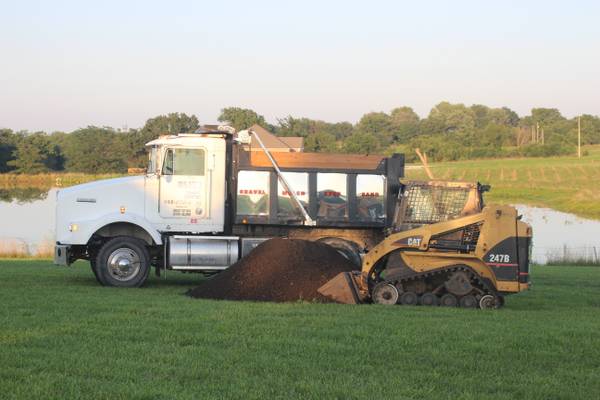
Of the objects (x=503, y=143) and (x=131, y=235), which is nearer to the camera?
(x=131, y=235)

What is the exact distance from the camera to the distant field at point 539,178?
244ft

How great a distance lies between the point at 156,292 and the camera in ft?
54.8

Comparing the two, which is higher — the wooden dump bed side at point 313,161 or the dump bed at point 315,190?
the wooden dump bed side at point 313,161

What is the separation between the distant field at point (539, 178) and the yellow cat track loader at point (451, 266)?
51.4m

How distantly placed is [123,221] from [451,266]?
706 cm

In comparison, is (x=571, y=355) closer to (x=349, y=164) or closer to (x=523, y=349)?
(x=523, y=349)

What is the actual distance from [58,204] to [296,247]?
5317mm

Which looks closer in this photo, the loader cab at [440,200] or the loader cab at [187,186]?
the loader cab at [440,200]

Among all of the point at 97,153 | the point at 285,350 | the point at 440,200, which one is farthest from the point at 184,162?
the point at 97,153

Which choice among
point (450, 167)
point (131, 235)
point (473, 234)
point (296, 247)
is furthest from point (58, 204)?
point (450, 167)

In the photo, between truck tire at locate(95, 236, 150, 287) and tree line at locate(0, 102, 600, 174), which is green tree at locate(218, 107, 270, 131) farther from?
truck tire at locate(95, 236, 150, 287)

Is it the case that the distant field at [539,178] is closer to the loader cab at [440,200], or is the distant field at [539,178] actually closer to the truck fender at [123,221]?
the truck fender at [123,221]

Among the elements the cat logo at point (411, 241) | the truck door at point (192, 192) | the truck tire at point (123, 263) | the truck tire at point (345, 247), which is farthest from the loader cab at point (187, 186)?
the cat logo at point (411, 241)

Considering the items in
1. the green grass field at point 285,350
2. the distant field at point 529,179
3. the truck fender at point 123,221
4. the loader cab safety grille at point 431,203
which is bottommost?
the green grass field at point 285,350
